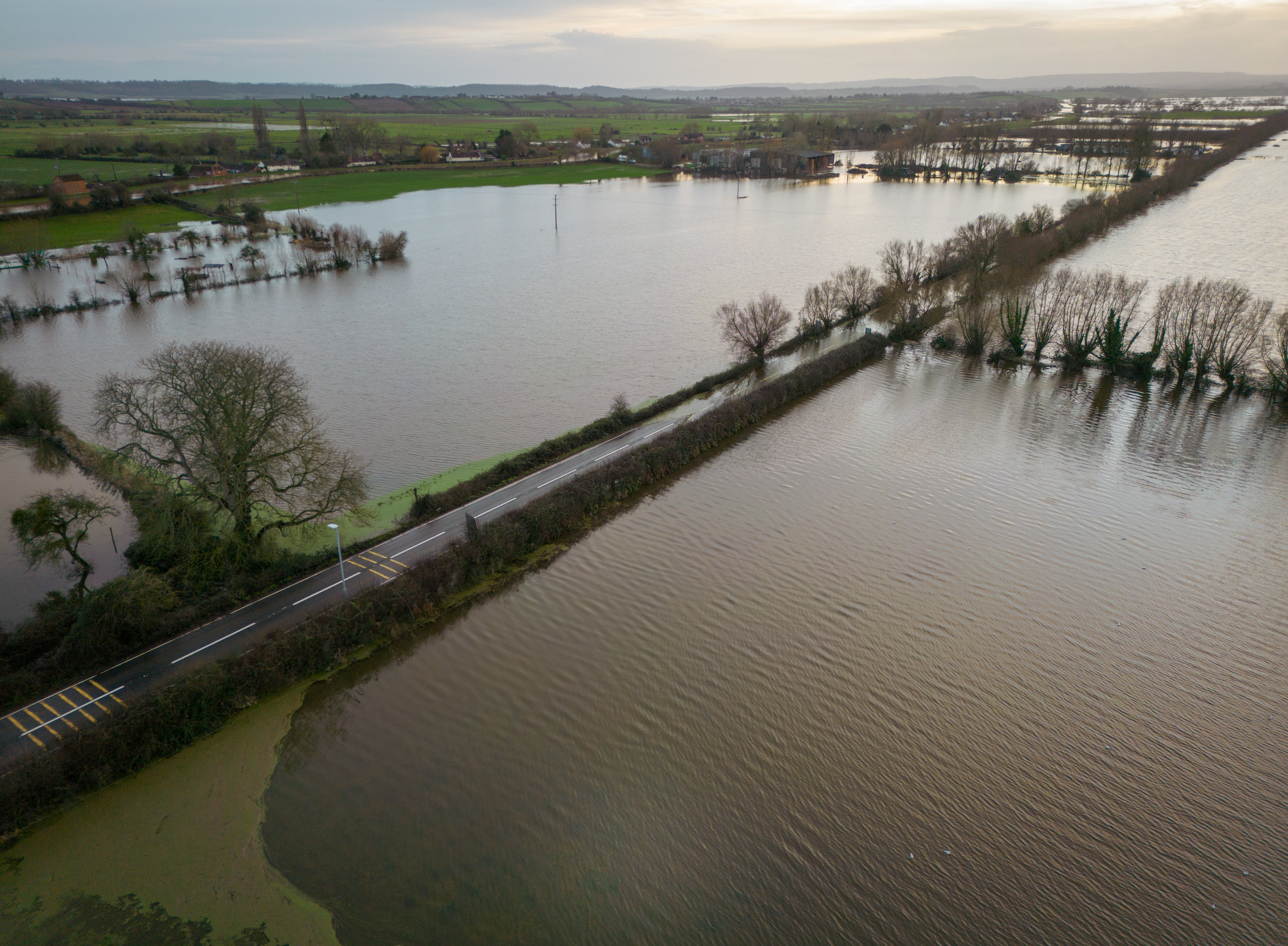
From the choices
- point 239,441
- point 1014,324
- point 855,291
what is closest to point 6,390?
point 239,441

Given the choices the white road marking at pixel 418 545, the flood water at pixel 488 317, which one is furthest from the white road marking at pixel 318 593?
the flood water at pixel 488 317

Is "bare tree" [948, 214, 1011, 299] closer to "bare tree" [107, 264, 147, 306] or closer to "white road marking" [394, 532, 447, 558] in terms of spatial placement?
"white road marking" [394, 532, 447, 558]

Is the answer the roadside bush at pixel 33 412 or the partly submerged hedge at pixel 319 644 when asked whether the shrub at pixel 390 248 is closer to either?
the roadside bush at pixel 33 412

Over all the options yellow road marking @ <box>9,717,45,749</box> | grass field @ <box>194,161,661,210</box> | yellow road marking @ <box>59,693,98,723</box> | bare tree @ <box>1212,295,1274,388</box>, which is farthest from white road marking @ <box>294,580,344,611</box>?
grass field @ <box>194,161,661,210</box>

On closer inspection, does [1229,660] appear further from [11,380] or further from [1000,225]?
[11,380]

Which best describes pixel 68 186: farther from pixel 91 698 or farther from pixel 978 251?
pixel 978 251

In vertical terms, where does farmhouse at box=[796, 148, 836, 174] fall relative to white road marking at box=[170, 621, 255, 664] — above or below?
above
